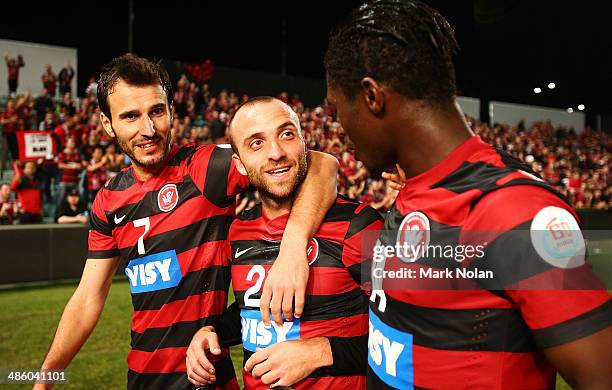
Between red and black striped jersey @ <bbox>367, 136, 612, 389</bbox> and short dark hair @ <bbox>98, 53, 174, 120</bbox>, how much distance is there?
1308 mm

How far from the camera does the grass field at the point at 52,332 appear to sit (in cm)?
→ 457

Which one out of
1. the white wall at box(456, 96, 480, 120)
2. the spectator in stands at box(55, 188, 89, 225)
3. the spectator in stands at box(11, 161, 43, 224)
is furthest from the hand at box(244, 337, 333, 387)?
the white wall at box(456, 96, 480, 120)

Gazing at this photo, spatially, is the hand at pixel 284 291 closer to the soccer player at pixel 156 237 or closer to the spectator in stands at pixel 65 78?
the soccer player at pixel 156 237

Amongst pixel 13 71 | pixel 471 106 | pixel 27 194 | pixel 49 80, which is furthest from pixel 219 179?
pixel 471 106

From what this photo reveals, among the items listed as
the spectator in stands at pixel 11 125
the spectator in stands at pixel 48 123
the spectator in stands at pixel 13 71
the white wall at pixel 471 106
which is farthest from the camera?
the white wall at pixel 471 106

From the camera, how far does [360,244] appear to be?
1.83 m

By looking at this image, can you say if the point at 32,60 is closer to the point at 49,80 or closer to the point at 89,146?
the point at 49,80

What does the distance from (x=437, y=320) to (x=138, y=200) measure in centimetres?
144

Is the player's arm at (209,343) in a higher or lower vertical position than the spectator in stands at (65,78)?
lower

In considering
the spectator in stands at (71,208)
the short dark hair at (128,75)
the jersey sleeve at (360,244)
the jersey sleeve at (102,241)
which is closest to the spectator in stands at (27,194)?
the spectator in stands at (71,208)

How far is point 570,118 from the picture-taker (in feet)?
83.3

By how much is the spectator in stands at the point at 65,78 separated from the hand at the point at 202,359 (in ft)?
41.7

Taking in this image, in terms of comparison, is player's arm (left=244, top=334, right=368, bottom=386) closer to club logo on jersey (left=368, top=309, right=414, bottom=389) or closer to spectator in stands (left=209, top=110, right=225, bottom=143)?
club logo on jersey (left=368, top=309, right=414, bottom=389)

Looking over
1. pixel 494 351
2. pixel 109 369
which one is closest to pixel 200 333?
pixel 494 351
